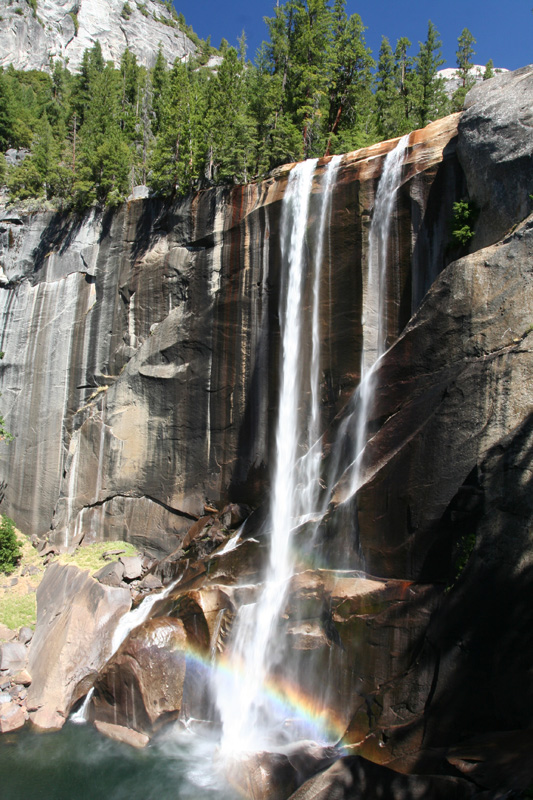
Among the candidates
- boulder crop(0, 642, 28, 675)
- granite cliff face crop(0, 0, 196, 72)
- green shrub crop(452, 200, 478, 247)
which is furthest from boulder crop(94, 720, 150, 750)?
granite cliff face crop(0, 0, 196, 72)

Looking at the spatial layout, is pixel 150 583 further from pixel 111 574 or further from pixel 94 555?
pixel 94 555

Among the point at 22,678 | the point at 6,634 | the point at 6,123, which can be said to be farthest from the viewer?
the point at 6,123

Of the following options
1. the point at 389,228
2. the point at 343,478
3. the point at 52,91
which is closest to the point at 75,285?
the point at 389,228

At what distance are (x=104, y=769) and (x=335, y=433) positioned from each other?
29.8ft

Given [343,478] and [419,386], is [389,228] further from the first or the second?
[343,478]

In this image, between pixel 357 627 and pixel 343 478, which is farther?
pixel 343 478

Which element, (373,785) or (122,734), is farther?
(122,734)

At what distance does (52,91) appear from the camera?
52188mm

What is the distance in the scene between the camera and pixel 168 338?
2148cm

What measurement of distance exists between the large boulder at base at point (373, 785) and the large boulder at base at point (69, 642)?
8511mm

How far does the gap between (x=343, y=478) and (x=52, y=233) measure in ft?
68.2

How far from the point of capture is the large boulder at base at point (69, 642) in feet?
46.3

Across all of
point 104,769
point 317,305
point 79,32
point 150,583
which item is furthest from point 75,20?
point 104,769

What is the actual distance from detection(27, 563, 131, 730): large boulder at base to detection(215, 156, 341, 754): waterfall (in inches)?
175
